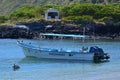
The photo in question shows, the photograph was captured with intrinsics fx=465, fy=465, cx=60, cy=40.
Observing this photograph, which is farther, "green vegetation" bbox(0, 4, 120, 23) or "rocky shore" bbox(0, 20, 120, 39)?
"green vegetation" bbox(0, 4, 120, 23)

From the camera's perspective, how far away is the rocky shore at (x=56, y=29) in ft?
459

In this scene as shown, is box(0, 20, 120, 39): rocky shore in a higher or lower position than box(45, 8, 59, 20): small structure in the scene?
lower

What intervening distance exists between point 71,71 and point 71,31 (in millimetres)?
84026

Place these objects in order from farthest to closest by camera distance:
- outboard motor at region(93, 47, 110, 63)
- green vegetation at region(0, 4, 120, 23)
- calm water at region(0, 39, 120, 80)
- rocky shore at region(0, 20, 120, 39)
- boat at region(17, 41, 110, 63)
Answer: green vegetation at region(0, 4, 120, 23)
rocky shore at region(0, 20, 120, 39)
outboard motor at region(93, 47, 110, 63)
boat at region(17, 41, 110, 63)
calm water at region(0, 39, 120, 80)

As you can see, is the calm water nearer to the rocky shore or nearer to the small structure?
the rocky shore

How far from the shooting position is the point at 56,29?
465 feet

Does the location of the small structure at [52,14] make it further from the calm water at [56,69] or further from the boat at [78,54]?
the boat at [78,54]

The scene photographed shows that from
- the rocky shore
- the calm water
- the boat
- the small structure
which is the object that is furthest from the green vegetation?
the calm water

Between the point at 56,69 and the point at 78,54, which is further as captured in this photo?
the point at 78,54

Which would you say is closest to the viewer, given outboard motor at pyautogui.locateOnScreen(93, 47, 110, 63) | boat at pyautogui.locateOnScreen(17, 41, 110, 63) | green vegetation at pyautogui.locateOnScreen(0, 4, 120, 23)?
boat at pyautogui.locateOnScreen(17, 41, 110, 63)

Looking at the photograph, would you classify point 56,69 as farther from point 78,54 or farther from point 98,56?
point 98,56

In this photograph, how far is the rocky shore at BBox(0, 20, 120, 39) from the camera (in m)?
140

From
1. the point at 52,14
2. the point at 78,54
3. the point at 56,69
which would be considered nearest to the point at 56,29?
the point at 52,14

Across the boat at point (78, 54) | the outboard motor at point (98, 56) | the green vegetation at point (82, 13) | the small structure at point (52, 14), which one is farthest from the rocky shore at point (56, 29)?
the outboard motor at point (98, 56)
